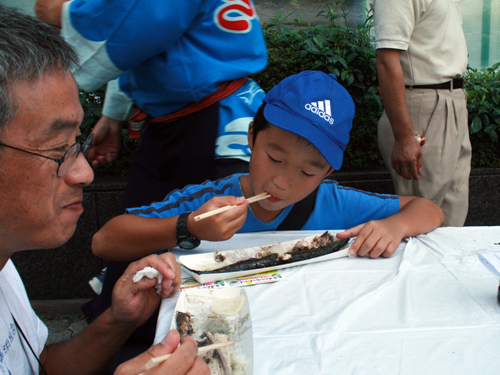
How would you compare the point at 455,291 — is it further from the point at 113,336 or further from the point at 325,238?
the point at 113,336

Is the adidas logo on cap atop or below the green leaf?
atop

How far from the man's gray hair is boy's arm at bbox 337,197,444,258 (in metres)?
1.17

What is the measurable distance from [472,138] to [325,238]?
324 centimetres

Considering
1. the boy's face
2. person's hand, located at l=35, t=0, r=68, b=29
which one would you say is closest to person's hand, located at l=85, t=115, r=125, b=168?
person's hand, located at l=35, t=0, r=68, b=29

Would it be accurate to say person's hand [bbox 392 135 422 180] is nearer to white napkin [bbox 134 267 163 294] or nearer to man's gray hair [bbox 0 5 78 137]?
white napkin [bbox 134 267 163 294]

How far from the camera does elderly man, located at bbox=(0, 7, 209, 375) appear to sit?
3.02 feet

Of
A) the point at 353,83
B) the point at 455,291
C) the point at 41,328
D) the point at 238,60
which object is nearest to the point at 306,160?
the point at 238,60

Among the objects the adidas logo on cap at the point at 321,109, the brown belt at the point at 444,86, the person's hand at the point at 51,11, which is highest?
the person's hand at the point at 51,11

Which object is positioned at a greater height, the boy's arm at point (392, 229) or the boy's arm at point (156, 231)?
the boy's arm at point (156, 231)

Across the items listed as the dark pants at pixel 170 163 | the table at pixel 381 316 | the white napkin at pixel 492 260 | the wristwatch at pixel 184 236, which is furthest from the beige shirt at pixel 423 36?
the wristwatch at pixel 184 236

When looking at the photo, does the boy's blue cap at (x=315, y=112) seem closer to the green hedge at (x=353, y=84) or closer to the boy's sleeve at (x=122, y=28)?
the boy's sleeve at (x=122, y=28)

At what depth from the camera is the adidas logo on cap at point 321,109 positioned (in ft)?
5.51

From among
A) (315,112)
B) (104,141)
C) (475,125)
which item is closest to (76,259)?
(104,141)

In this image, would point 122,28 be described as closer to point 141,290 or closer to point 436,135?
point 141,290
